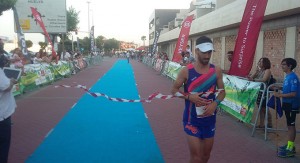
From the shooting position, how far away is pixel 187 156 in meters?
6.39

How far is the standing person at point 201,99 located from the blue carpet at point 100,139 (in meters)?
1.89

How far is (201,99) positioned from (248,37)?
5369mm

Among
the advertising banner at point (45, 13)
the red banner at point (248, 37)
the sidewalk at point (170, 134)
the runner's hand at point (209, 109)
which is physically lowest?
the sidewalk at point (170, 134)

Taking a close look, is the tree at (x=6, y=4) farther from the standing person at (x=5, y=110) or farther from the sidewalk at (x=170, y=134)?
the standing person at (x=5, y=110)

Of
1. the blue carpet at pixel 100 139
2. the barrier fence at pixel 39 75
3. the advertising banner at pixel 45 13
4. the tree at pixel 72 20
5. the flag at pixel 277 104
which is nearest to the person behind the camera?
the blue carpet at pixel 100 139

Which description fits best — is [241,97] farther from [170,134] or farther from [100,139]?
[100,139]

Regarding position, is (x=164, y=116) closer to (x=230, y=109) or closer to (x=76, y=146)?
(x=230, y=109)

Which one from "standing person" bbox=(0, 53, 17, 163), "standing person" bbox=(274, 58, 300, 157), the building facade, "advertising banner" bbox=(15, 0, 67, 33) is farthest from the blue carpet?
"advertising banner" bbox=(15, 0, 67, 33)

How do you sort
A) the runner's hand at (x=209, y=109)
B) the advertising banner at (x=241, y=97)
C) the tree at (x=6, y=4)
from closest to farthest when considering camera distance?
1. the runner's hand at (x=209, y=109)
2. the advertising banner at (x=241, y=97)
3. the tree at (x=6, y=4)

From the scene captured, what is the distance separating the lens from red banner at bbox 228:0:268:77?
29.2 feet

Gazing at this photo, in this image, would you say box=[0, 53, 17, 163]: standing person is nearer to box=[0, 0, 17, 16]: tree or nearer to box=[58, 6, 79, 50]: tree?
box=[0, 0, 17, 16]: tree

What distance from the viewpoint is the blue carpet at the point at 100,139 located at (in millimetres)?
6230

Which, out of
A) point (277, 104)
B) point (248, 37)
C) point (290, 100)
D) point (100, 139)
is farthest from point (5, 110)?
point (248, 37)

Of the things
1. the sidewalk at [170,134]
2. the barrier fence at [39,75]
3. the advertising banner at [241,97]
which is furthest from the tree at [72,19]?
the advertising banner at [241,97]
